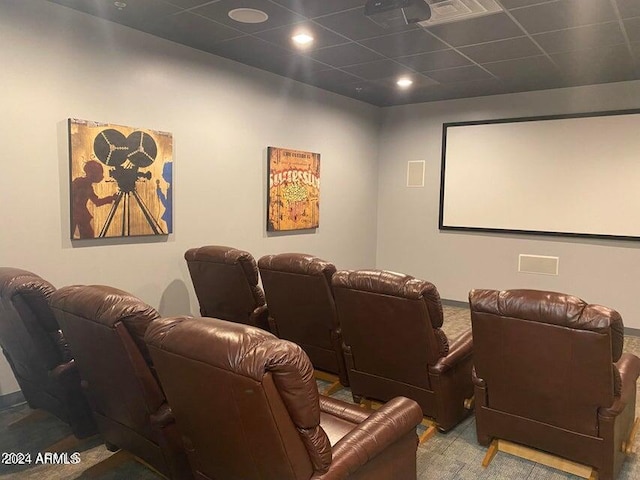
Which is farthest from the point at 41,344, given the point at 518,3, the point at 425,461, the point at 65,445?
the point at 518,3

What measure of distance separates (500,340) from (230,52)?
3672 millimetres

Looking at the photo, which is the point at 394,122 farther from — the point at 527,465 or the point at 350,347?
the point at 527,465

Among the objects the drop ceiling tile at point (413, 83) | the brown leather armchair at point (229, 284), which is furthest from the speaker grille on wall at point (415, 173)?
the brown leather armchair at point (229, 284)

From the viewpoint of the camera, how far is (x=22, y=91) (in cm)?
334

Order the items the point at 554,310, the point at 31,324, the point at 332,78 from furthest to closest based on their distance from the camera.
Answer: the point at 332,78, the point at 31,324, the point at 554,310

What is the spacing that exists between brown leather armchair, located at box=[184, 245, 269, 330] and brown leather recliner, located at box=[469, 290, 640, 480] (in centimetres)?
176

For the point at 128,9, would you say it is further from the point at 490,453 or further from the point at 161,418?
the point at 490,453

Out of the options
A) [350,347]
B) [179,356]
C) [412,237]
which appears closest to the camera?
[179,356]

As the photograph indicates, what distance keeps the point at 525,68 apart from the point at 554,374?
12.2 feet

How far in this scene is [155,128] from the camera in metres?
4.21

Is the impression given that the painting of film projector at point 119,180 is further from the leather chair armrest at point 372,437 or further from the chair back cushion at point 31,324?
Result: the leather chair armrest at point 372,437

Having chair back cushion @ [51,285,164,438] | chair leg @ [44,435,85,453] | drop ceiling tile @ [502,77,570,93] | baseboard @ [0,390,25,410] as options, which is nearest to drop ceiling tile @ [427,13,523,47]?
drop ceiling tile @ [502,77,570,93]

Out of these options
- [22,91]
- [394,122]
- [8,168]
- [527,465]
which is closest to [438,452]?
[527,465]

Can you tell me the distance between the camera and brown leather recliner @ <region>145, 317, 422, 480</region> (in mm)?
1414
